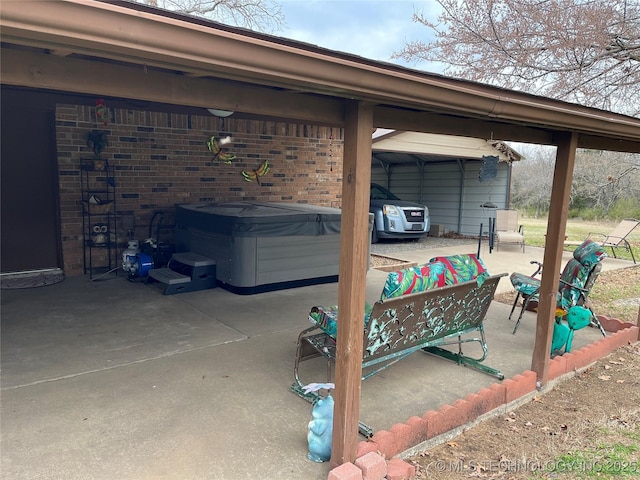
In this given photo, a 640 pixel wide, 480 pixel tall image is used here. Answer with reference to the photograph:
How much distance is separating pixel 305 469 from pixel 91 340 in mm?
2392

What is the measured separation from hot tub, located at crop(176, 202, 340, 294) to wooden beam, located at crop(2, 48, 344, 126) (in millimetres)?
3043

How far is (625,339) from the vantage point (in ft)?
14.2

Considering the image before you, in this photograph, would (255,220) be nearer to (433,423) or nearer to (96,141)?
(96,141)

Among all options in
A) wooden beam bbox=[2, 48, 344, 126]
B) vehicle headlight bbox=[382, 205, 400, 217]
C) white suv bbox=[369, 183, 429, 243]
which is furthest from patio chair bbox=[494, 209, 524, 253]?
wooden beam bbox=[2, 48, 344, 126]

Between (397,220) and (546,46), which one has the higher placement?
(546,46)

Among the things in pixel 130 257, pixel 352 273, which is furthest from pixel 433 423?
pixel 130 257

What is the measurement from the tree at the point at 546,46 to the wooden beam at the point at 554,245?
182 inches

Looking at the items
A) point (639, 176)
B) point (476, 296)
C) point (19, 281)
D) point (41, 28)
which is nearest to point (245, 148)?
point (19, 281)

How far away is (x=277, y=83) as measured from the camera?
174 cm

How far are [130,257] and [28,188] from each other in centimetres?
150

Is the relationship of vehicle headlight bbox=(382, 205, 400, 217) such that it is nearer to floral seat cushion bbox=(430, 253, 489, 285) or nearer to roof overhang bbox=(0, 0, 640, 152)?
floral seat cushion bbox=(430, 253, 489, 285)

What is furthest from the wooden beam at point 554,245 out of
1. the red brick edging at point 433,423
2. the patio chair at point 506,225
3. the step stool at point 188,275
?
the patio chair at point 506,225

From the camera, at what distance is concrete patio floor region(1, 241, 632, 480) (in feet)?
7.29

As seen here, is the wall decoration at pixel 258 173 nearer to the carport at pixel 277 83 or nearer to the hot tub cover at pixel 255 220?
the hot tub cover at pixel 255 220
